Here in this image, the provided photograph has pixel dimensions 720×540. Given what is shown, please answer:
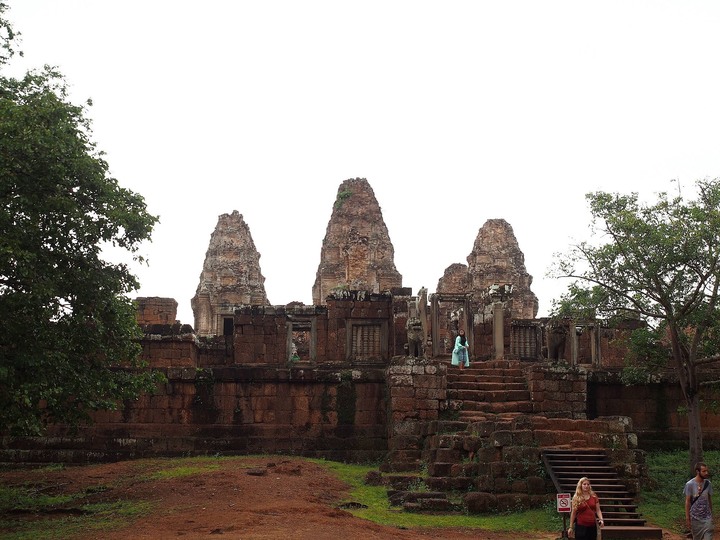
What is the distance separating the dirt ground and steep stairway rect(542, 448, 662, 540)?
0.59m

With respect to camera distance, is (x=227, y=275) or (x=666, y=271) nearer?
(x=666, y=271)

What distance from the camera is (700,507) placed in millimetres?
12023

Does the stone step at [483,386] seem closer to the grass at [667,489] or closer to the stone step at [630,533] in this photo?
the grass at [667,489]

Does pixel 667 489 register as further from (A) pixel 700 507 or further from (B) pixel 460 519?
(A) pixel 700 507

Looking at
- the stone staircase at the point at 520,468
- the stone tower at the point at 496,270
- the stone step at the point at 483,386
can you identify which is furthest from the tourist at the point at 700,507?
the stone tower at the point at 496,270

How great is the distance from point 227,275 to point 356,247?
642 cm

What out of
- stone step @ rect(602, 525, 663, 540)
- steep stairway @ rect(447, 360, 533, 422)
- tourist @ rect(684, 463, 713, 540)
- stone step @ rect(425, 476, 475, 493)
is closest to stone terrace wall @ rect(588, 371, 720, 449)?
steep stairway @ rect(447, 360, 533, 422)

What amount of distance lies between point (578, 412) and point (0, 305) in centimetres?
1169

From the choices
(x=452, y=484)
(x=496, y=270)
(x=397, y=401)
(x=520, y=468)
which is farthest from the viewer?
(x=496, y=270)

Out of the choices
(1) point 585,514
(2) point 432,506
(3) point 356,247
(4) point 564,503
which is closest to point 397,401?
(2) point 432,506

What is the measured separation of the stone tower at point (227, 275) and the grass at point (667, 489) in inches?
1076

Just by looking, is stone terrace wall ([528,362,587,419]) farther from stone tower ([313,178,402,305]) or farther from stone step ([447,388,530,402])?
stone tower ([313,178,402,305])

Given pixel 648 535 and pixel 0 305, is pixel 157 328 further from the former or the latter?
pixel 648 535

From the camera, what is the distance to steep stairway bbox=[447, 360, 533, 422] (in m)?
19.5
